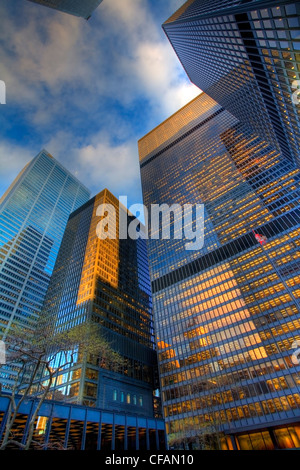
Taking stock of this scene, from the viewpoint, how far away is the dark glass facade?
27844 mm

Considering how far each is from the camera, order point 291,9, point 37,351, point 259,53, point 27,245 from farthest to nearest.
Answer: point 27,245 → point 259,53 → point 291,9 → point 37,351

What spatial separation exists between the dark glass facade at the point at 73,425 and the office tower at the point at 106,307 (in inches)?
720

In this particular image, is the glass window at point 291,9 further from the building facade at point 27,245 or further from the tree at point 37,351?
the building facade at point 27,245

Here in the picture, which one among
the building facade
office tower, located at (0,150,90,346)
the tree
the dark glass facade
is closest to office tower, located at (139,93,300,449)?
the dark glass facade

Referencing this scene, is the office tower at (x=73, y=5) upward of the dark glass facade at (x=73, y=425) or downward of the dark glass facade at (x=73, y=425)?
upward

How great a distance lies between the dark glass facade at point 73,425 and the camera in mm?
27844

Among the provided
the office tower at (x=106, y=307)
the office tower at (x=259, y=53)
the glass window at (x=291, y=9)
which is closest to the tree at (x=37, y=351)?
the glass window at (x=291, y=9)

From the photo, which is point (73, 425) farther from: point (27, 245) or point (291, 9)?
point (27, 245)

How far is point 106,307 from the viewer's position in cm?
8906

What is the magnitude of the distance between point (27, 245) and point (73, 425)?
456ft

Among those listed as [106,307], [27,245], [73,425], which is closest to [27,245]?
[27,245]

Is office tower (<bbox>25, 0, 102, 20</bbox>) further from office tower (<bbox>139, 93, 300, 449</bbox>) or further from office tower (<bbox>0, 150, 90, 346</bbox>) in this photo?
office tower (<bbox>0, 150, 90, 346</bbox>)


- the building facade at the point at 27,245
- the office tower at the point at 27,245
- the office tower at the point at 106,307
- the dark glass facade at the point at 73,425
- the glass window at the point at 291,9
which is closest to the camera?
the glass window at the point at 291,9
